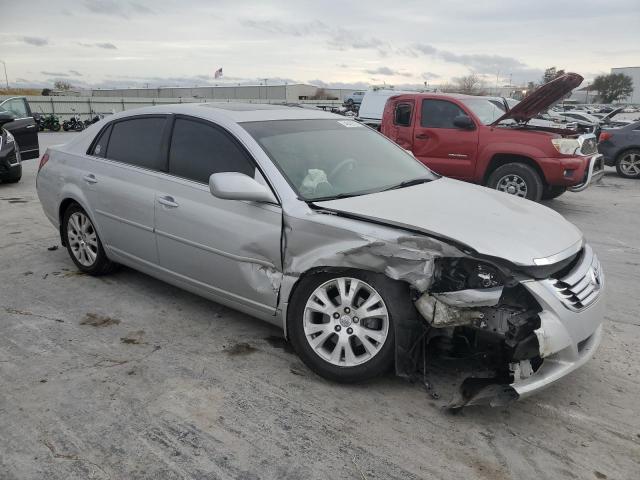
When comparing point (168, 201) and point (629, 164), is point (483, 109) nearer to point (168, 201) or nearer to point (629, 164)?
point (629, 164)

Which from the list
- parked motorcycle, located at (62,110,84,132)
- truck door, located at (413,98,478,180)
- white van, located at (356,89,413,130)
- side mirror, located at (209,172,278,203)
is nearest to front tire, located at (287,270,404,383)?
side mirror, located at (209,172,278,203)

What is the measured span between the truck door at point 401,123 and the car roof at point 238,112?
16.1 ft

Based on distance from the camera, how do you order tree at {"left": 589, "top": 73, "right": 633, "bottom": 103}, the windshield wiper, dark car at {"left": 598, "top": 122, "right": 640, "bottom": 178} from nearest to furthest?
the windshield wiper
dark car at {"left": 598, "top": 122, "right": 640, "bottom": 178}
tree at {"left": 589, "top": 73, "right": 633, "bottom": 103}

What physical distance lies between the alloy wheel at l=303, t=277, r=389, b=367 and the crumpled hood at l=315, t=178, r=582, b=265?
44cm

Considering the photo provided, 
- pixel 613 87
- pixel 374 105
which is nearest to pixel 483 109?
pixel 374 105

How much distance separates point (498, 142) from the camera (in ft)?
27.4

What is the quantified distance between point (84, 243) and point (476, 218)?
356 centimetres

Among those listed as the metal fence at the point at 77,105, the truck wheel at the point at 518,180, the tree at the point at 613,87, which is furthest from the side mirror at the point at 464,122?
the tree at the point at 613,87

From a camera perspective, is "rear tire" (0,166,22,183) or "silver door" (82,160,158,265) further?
"rear tire" (0,166,22,183)

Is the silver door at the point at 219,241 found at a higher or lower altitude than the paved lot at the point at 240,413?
higher

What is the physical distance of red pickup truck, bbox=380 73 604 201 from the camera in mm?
8008

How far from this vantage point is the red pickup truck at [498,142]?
801 centimetres

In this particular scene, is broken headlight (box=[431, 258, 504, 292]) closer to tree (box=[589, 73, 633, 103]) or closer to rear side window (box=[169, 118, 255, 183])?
rear side window (box=[169, 118, 255, 183])

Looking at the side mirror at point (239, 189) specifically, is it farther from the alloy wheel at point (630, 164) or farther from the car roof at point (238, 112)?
the alloy wheel at point (630, 164)
